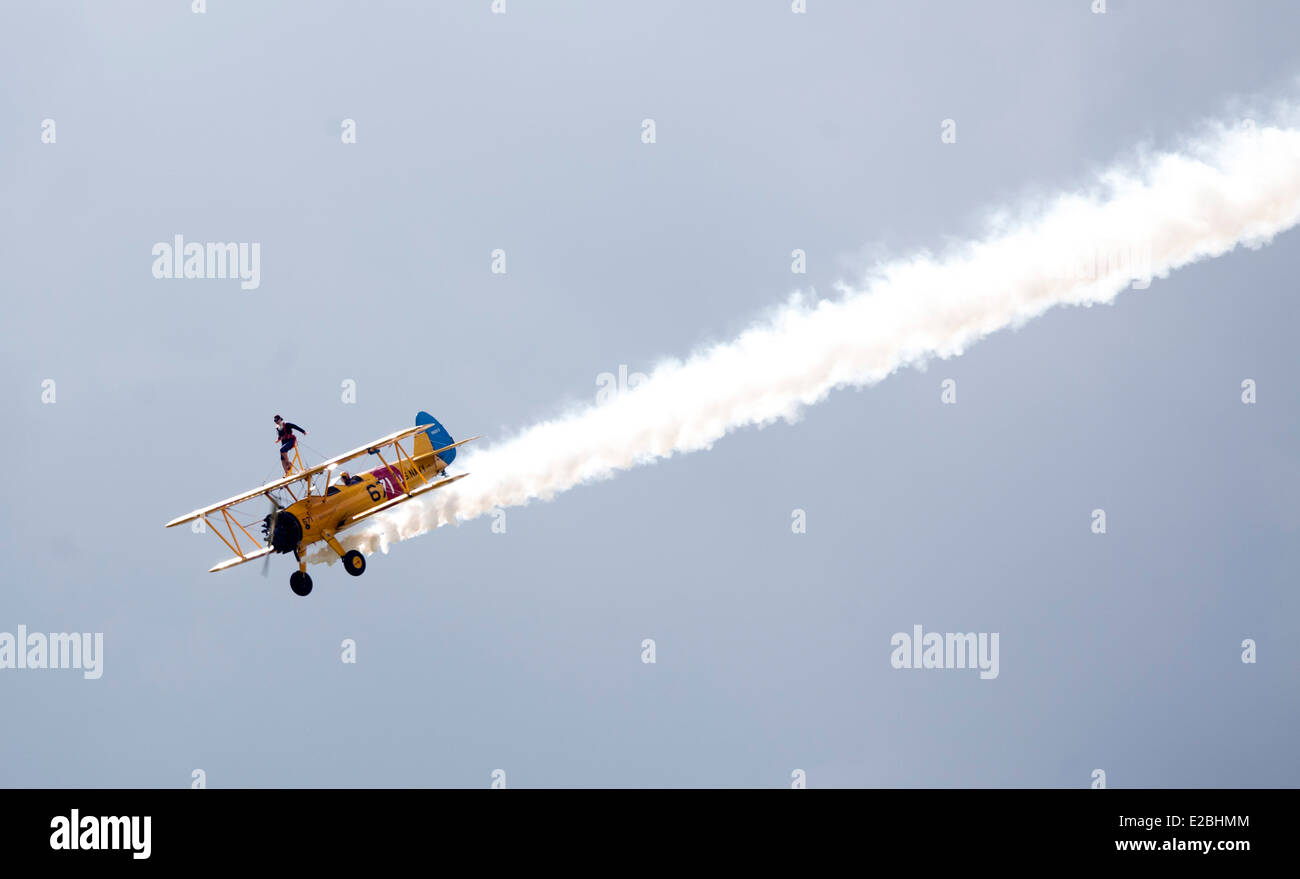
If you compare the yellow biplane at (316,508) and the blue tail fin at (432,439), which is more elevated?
the blue tail fin at (432,439)

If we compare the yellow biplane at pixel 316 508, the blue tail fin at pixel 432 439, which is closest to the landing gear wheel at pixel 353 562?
the yellow biplane at pixel 316 508

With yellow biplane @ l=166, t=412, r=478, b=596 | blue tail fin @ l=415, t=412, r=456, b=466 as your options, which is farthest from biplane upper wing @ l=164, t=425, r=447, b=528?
blue tail fin @ l=415, t=412, r=456, b=466

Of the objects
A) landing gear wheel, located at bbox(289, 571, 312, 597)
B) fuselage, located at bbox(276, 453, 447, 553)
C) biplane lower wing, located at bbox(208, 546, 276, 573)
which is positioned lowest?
landing gear wheel, located at bbox(289, 571, 312, 597)

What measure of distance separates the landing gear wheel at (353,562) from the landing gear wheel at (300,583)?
3.62ft

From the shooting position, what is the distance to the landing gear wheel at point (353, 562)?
4709 centimetres

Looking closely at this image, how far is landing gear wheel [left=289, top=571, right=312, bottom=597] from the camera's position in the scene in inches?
1823

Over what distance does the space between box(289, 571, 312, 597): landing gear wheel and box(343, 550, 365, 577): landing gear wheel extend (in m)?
1.10

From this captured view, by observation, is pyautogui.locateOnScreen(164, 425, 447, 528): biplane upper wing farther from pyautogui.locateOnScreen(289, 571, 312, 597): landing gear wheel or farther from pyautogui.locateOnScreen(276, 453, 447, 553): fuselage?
pyautogui.locateOnScreen(289, 571, 312, 597): landing gear wheel

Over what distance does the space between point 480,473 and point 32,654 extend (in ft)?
151

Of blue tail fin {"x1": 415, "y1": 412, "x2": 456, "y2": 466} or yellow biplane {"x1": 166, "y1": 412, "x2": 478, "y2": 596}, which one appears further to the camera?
blue tail fin {"x1": 415, "y1": 412, "x2": 456, "y2": 466}

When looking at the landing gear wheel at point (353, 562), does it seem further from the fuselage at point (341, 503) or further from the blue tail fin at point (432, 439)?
the blue tail fin at point (432, 439)

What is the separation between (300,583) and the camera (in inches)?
1825

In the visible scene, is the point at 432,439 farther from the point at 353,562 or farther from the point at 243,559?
the point at 243,559

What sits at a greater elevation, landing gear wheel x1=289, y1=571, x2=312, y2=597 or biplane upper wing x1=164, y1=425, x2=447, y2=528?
biplane upper wing x1=164, y1=425, x2=447, y2=528
